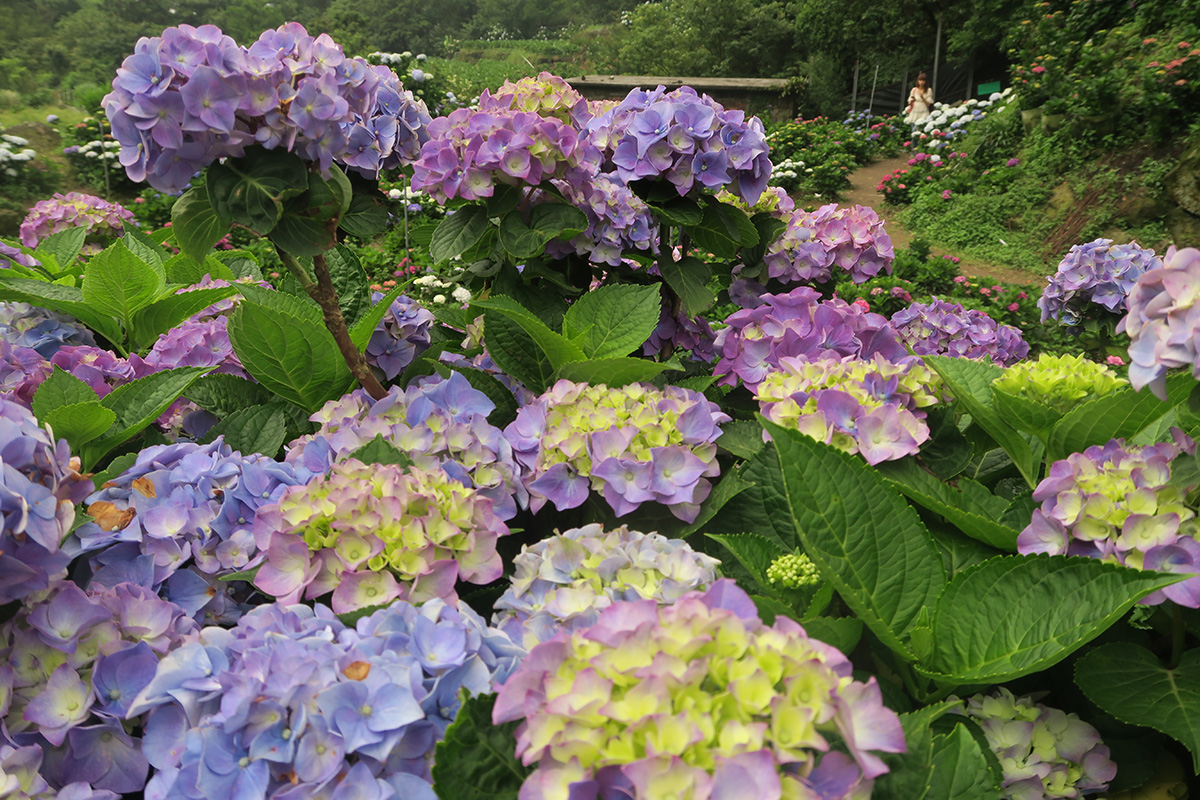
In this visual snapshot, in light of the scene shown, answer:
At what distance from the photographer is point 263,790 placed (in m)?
0.59

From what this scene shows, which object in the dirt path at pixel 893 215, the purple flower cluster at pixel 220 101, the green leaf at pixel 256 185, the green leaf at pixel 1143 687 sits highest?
the purple flower cluster at pixel 220 101

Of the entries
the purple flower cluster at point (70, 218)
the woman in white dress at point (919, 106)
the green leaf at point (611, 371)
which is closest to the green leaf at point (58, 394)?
the green leaf at point (611, 371)

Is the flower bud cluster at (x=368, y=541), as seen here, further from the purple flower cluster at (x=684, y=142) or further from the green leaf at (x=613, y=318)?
the purple flower cluster at (x=684, y=142)

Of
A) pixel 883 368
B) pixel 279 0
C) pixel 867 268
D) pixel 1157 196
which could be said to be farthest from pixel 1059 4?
pixel 279 0

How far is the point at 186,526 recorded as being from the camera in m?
0.90

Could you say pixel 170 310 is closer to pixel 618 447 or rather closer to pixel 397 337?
pixel 397 337

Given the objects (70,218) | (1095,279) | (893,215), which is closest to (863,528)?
(1095,279)

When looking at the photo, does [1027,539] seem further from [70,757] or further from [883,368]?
[70,757]

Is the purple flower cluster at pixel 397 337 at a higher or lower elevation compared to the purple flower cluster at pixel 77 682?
higher

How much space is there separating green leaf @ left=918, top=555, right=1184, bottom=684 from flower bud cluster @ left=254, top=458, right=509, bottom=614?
21.6 inches

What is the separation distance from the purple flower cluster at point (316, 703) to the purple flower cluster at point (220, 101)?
676 mm

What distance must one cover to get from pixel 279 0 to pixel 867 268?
1434 inches

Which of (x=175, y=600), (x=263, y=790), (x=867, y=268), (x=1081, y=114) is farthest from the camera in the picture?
(x=1081, y=114)

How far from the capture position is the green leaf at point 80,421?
38.2 inches
